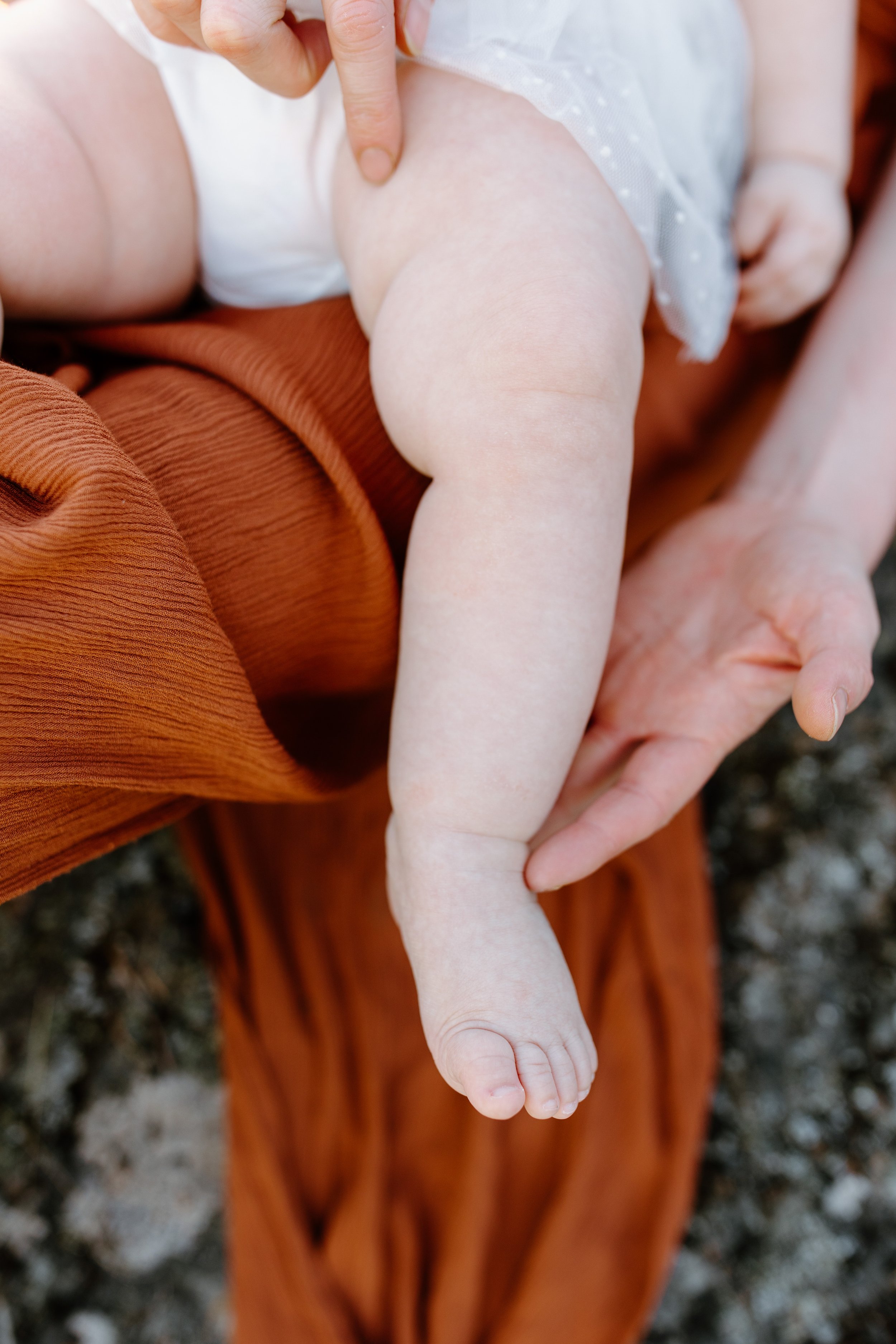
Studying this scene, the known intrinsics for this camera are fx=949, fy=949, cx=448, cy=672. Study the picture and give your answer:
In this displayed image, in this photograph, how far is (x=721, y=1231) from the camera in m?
1.07

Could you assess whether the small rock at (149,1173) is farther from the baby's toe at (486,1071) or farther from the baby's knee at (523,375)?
the baby's knee at (523,375)

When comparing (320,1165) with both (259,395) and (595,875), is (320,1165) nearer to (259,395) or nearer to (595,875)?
(595,875)

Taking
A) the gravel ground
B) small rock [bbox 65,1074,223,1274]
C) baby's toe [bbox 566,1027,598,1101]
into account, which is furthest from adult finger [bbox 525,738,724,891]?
small rock [bbox 65,1074,223,1274]

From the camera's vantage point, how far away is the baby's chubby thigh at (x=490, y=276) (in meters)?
0.64

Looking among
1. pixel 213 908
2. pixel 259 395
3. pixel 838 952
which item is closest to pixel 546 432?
pixel 259 395

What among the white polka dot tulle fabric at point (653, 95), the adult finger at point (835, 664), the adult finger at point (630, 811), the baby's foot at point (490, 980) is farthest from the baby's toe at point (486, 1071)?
the white polka dot tulle fabric at point (653, 95)

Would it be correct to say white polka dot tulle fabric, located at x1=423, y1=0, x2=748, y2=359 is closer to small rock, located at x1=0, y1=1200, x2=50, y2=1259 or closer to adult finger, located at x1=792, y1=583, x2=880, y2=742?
adult finger, located at x1=792, y1=583, x2=880, y2=742

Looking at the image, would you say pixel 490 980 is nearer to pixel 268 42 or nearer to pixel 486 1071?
pixel 486 1071

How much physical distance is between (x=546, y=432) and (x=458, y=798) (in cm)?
25

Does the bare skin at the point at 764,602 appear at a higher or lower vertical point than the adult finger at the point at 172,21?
lower

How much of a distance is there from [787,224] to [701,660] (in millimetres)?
414

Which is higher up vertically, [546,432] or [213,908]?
[546,432]

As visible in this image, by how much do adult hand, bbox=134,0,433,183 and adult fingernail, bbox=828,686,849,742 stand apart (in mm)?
495

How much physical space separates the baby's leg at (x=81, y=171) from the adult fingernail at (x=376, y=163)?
18cm
